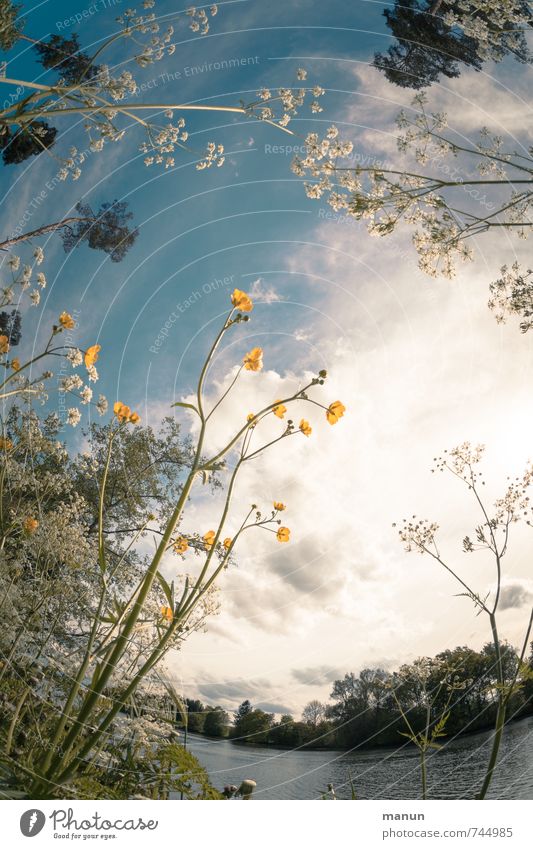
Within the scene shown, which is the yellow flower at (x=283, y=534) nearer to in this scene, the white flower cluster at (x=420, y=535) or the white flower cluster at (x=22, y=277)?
the white flower cluster at (x=420, y=535)

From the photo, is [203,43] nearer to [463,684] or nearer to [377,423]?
[377,423]

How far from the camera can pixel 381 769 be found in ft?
7.57

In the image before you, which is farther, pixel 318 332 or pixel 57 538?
pixel 318 332

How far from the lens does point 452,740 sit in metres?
2.31

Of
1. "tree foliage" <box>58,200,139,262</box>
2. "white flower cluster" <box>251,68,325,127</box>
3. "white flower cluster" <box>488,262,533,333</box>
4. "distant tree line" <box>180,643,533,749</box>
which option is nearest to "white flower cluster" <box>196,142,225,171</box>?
"white flower cluster" <box>251,68,325,127</box>

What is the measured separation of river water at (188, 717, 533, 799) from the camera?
2.16m

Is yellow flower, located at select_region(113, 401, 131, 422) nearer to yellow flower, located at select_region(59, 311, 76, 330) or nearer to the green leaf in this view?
yellow flower, located at select_region(59, 311, 76, 330)

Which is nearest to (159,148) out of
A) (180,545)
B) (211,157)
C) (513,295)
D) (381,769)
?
(211,157)

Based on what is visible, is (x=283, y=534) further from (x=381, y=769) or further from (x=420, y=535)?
(x=381, y=769)

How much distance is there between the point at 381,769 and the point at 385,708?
261 mm

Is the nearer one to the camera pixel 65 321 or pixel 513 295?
pixel 65 321

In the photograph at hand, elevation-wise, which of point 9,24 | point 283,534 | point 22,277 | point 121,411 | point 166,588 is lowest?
point 166,588
